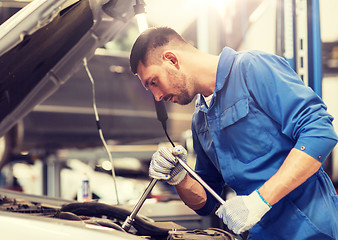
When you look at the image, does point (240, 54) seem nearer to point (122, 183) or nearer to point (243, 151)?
point (243, 151)

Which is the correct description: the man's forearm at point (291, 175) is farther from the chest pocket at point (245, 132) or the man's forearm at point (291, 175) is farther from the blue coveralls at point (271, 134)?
the chest pocket at point (245, 132)

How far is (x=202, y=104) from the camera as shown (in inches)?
66.6

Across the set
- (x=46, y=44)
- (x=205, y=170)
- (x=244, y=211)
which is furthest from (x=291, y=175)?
(x=46, y=44)

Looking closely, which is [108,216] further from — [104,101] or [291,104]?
[104,101]

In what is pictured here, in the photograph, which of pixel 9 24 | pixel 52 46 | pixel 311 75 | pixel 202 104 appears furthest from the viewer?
pixel 311 75

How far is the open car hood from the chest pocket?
1.88 ft

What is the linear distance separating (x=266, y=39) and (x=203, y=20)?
61cm

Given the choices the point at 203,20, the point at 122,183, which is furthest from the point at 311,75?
the point at 122,183

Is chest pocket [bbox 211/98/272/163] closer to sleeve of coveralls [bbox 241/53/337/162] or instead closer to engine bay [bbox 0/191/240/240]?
sleeve of coveralls [bbox 241/53/337/162]

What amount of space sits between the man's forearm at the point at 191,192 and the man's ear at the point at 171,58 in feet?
1.42

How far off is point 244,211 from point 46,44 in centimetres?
97

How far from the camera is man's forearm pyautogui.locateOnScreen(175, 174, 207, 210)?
1708mm

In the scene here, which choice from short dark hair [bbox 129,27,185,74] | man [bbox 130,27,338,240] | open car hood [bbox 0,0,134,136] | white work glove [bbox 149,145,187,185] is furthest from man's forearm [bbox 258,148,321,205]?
open car hood [bbox 0,0,134,136]

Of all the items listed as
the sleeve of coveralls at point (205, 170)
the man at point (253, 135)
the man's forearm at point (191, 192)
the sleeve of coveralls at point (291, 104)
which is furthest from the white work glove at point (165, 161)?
the sleeve of coveralls at point (291, 104)
